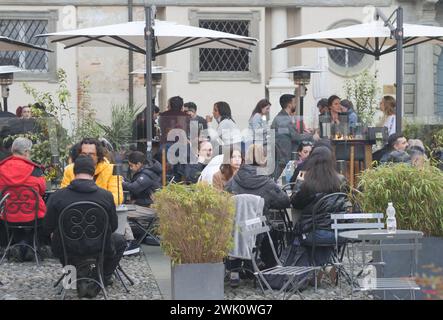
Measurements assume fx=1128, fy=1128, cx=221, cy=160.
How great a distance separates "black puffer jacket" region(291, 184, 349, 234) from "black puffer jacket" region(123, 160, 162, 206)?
2740 mm

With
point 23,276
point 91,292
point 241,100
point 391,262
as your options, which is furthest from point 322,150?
point 241,100

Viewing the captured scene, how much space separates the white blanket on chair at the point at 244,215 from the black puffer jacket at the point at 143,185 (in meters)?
3.02

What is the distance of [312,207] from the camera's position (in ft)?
33.6

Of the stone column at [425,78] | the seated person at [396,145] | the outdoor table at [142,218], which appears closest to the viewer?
the outdoor table at [142,218]

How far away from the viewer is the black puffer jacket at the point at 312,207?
10.2 metres

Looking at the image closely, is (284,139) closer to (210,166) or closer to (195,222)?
(210,166)

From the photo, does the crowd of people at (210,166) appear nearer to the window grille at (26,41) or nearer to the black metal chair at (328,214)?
the black metal chair at (328,214)

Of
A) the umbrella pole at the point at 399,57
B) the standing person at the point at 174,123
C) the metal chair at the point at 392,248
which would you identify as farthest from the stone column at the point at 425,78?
the metal chair at the point at 392,248

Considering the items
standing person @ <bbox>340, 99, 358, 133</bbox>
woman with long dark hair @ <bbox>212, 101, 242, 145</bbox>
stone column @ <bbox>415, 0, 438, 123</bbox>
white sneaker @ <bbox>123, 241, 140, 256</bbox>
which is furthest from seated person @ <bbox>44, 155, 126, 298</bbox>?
stone column @ <bbox>415, 0, 438, 123</bbox>

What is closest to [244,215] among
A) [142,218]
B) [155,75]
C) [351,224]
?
[351,224]

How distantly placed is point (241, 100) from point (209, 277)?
14535mm

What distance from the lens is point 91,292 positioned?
9766mm

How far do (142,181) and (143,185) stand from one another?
5 cm

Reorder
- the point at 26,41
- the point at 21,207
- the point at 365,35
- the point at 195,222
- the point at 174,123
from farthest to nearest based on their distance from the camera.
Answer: the point at 26,41, the point at 174,123, the point at 365,35, the point at 21,207, the point at 195,222
